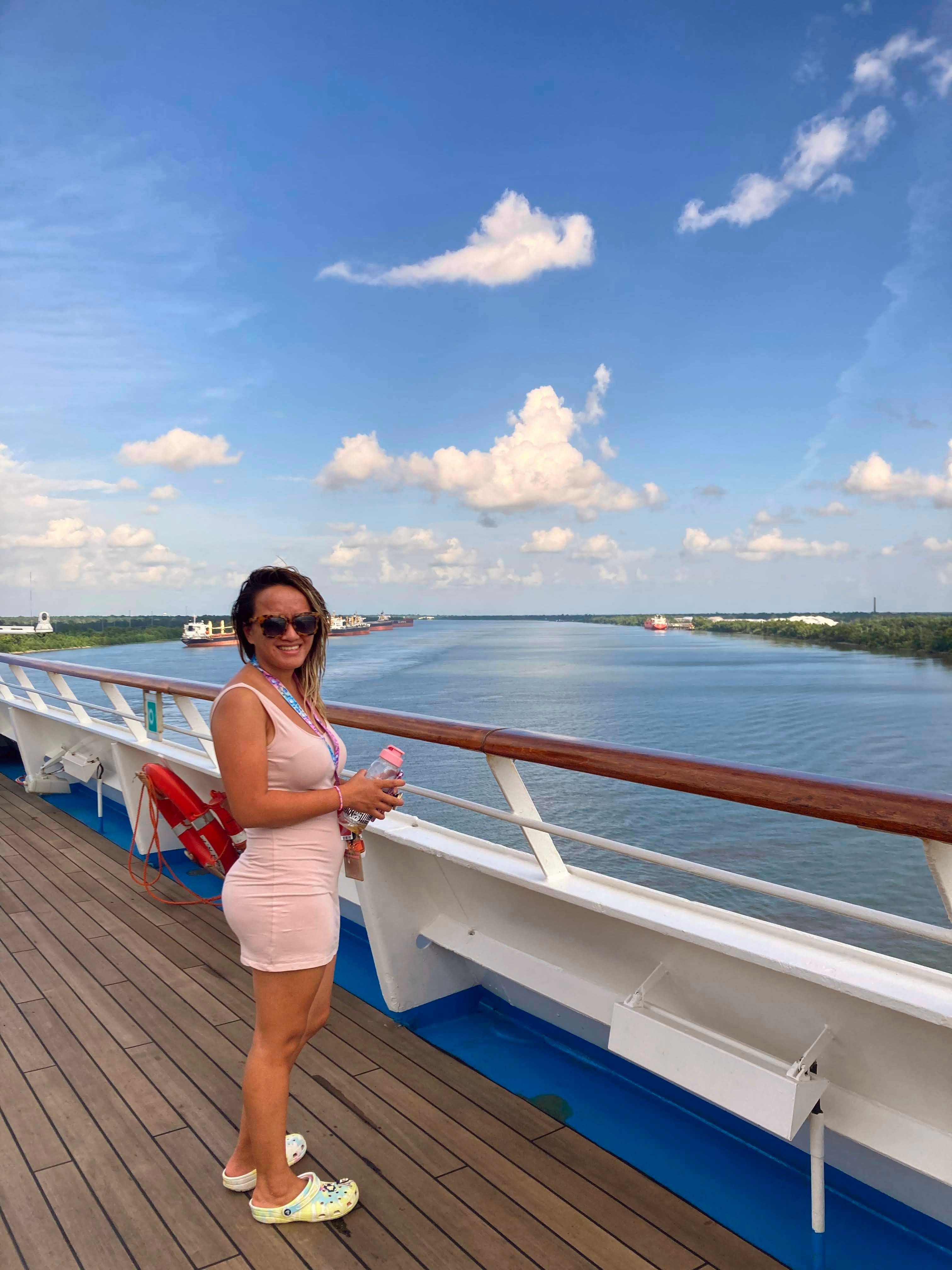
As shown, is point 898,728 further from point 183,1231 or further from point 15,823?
point 183,1231

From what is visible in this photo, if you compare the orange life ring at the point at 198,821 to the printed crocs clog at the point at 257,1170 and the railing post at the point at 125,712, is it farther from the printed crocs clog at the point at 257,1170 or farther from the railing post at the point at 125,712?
the printed crocs clog at the point at 257,1170

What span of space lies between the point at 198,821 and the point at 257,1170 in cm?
150

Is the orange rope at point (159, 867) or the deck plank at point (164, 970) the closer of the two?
the deck plank at point (164, 970)

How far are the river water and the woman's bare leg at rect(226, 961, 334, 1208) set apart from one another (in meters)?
0.69

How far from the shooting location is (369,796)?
4.27 ft

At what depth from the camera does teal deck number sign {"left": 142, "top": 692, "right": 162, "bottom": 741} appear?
12.0ft

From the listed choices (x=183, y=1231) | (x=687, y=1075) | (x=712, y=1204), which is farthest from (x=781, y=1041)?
(x=183, y=1231)

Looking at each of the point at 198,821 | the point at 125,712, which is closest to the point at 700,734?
the point at 125,712

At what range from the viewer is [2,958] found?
2637 mm

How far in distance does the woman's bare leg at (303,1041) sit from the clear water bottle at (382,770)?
222 millimetres

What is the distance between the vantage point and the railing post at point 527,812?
1.67 meters

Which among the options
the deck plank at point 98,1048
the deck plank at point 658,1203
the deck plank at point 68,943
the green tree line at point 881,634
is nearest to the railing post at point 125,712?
the deck plank at point 68,943

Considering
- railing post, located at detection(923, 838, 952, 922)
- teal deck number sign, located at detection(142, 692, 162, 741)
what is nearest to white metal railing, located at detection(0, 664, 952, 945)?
railing post, located at detection(923, 838, 952, 922)

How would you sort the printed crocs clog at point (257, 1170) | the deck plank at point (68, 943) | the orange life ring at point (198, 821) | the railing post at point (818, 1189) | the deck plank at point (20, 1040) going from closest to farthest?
the railing post at point (818, 1189)
the printed crocs clog at point (257, 1170)
the deck plank at point (20, 1040)
the deck plank at point (68, 943)
the orange life ring at point (198, 821)
